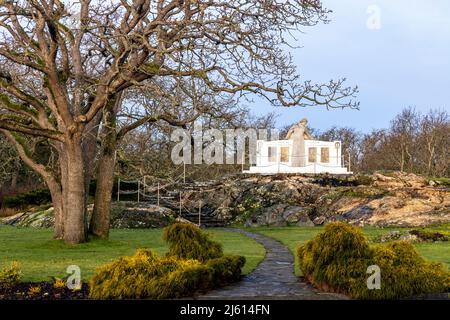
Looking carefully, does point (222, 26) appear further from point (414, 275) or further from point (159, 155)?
point (414, 275)

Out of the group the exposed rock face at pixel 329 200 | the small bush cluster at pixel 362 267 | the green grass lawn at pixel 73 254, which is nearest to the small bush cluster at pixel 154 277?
the small bush cluster at pixel 362 267

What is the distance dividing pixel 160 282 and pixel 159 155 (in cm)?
1490

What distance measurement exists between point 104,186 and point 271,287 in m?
12.2

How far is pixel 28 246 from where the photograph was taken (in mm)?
19750

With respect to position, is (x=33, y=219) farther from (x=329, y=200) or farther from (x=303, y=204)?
(x=329, y=200)

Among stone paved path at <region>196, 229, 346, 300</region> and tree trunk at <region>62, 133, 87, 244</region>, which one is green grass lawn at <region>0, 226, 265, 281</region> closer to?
tree trunk at <region>62, 133, 87, 244</region>

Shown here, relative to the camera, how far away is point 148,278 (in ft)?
31.0

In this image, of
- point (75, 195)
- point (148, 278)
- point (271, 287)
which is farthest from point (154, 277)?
point (75, 195)

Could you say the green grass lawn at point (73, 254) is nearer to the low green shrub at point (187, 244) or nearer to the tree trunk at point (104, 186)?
the tree trunk at point (104, 186)

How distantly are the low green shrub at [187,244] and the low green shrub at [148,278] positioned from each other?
52.1 inches

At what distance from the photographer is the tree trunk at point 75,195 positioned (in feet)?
62.5

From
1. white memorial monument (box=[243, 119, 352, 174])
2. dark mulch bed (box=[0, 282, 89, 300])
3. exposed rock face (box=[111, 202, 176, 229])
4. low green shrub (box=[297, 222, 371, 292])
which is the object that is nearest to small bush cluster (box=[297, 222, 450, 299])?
low green shrub (box=[297, 222, 371, 292])

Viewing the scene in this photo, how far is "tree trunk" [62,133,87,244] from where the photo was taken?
750 inches
